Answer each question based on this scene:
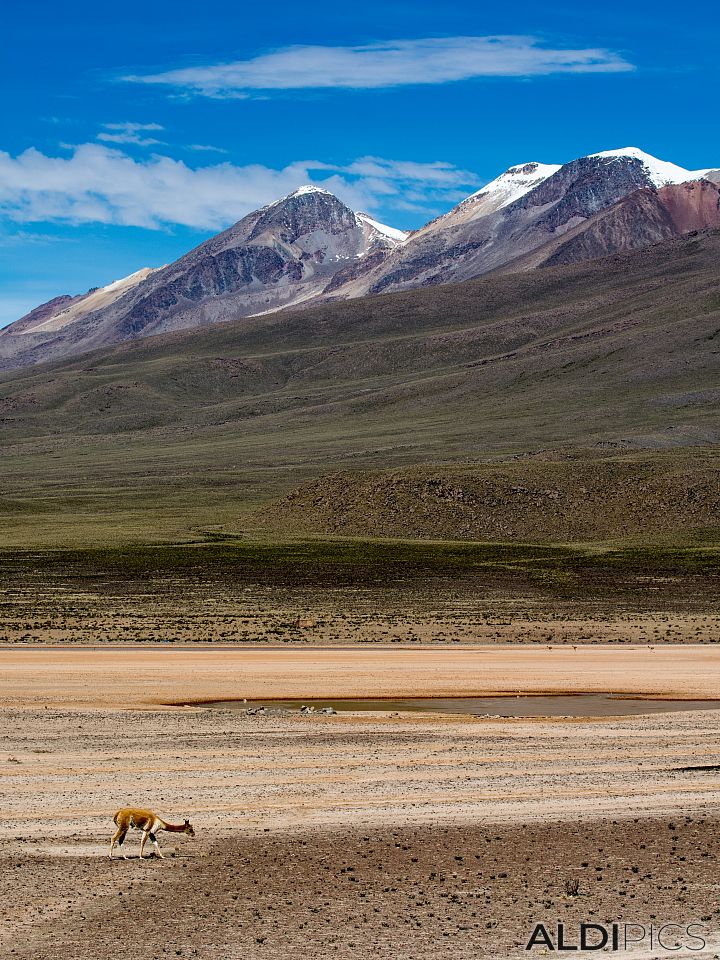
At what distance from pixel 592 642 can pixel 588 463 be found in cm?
6522

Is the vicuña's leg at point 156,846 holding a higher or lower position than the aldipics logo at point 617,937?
higher

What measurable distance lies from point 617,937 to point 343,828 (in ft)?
19.3

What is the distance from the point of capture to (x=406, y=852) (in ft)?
59.3

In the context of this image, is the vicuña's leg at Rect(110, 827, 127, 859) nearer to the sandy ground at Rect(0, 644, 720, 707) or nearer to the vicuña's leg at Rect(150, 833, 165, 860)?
the vicuña's leg at Rect(150, 833, 165, 860)

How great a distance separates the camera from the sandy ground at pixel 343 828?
1509cm

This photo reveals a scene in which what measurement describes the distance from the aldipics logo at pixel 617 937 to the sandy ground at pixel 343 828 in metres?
0.23

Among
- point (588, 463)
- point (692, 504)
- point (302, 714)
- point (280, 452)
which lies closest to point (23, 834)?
point (302, 714)

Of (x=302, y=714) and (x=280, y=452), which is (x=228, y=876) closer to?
(x=302, y=714)

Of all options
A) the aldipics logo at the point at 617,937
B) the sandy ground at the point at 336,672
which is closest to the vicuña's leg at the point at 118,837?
the aldipics logo at the point at 617,937

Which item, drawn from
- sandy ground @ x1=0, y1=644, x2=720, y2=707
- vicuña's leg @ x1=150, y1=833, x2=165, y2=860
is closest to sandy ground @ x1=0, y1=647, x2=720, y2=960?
vicuña's leg @ x1=150, y1=833, x2=165, y2=860

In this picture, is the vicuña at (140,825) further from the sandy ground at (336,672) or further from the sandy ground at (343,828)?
the sandy ground at (336,672)

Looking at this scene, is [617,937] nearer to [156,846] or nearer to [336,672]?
[156,846]

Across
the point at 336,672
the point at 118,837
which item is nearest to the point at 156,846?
the point at 118,837

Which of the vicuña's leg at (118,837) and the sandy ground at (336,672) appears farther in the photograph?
the sandy ground at (336,672)
